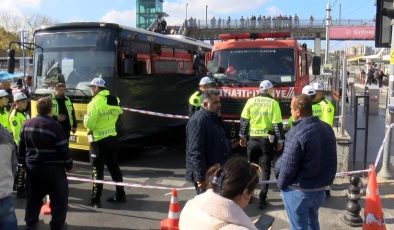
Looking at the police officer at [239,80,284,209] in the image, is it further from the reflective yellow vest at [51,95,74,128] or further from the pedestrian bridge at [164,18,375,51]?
the pedestrian bridge at [164,18,375,51]

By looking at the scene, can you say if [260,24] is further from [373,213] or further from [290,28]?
[373,213]

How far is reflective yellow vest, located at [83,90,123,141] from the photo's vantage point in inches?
265

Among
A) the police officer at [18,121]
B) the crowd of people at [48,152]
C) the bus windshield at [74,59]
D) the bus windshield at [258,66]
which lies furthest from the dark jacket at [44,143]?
the bus windshield at [258,66]

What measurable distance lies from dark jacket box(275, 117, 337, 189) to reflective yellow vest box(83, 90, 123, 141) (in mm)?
3239

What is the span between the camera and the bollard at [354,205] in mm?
5926

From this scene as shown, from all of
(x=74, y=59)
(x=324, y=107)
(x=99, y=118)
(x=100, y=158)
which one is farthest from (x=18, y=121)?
(x=324, y=107)

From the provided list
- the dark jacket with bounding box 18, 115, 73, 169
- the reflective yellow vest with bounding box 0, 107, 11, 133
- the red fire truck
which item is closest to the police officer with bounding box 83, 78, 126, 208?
the dark jacket with bounding box 18, 115, 73, 169

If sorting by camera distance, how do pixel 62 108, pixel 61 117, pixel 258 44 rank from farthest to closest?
pixel 258 44 < pixel 62 108 < pixel 61 117

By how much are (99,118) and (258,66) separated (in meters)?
4.76

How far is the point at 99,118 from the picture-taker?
6.77 m

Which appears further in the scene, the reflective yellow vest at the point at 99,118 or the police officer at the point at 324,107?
the police officer at the point at 324,107

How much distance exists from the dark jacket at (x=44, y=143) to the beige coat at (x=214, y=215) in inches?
133

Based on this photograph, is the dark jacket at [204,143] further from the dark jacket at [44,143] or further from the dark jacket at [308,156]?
the dark jacket at [44,143]

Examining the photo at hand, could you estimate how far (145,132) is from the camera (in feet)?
36.5
